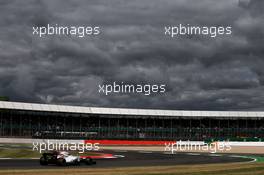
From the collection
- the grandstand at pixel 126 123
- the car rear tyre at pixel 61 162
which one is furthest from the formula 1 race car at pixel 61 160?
the grandstand at pixel 126 123

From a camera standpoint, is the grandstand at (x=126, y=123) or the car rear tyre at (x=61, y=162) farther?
the grandstand at (x=126, y=123)

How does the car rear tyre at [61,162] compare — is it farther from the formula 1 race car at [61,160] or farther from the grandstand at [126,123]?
the grandstand at [126,123]

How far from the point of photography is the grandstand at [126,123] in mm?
93606

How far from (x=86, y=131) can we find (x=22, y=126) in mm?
14787

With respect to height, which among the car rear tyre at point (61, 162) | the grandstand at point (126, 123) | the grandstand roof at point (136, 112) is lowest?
the car rear tyre at point (61, 162)

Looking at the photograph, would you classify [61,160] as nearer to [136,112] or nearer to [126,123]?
[136,112]

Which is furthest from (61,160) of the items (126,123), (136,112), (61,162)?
(126,123)

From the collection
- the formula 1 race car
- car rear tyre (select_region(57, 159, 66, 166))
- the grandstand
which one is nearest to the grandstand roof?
the grandstand

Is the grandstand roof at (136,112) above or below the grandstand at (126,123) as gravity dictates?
above

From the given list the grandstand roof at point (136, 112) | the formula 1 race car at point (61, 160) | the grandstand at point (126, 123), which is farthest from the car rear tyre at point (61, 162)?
the grandstand roof at point (136, 112)

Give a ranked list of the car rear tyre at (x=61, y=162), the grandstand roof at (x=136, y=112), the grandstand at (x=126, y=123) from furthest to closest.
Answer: the grandstand roof at (x=136, y=112)
the grandstand at (x=126, y=123)
the car rear tyre at (x=61, y=162)

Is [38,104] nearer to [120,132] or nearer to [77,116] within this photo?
[77,116]

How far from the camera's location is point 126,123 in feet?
347

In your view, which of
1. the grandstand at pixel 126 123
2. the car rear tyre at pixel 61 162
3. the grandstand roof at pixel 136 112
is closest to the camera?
the car rear tyre at pixel 61 162
